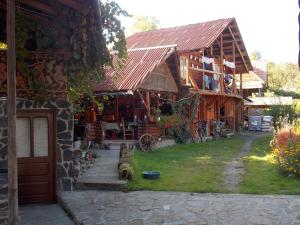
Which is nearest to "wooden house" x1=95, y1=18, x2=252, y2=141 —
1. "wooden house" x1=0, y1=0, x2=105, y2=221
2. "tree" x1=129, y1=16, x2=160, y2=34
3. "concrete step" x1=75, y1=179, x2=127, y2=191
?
"concrete step" x1=75, y1=179, x2=127, y2=191

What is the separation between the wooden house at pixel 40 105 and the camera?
853cm

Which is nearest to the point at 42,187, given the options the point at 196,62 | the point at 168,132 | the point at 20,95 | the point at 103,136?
the point at 20,95

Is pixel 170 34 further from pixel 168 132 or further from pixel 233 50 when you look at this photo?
pixel 168 132

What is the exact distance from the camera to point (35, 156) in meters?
9.05

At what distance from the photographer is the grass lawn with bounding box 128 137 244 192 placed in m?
10.2

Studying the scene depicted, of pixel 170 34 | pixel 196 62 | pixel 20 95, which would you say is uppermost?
pixel 170 34

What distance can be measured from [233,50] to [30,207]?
20.7 m

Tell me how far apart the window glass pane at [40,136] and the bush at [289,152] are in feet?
19.6

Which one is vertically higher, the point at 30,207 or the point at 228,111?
the point at 228,111

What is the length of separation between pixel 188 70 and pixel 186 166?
898 centimetres

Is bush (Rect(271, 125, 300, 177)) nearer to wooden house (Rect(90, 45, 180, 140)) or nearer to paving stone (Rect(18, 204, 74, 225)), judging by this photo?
paving stone (Rect(18, 204, 74, 225))

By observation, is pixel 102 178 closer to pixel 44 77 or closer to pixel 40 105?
pixel 40 105

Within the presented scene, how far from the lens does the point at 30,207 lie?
8625 mm

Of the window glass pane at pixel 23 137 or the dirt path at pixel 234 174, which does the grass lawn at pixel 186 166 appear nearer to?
the dirt path at pixel 234 174
